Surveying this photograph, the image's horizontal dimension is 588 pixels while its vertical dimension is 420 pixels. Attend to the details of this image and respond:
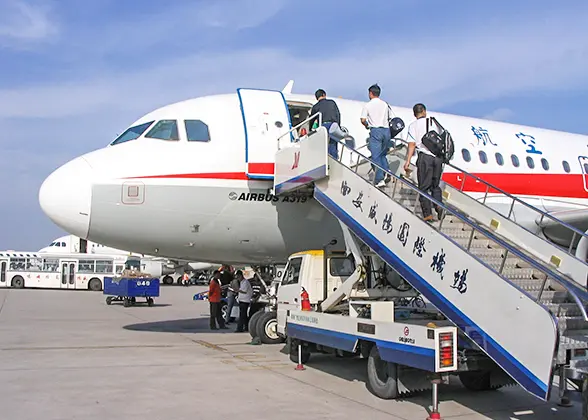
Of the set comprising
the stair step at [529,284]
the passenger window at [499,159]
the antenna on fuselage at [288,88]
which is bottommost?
the stair step at [529,284]

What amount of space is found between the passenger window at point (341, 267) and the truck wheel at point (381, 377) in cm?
248

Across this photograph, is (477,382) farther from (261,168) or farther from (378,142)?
(261,168)

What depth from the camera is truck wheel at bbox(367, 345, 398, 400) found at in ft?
25.9

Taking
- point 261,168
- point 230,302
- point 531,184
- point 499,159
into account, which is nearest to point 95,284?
point 230,302

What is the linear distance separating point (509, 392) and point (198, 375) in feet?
15.1

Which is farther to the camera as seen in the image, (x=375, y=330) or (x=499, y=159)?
(x=499, y=159)

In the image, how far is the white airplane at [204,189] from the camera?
10.9 m

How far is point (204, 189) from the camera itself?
36.4ft

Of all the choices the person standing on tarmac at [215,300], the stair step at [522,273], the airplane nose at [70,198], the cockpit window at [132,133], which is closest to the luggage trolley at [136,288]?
the person standing on tarmac at [215,300]

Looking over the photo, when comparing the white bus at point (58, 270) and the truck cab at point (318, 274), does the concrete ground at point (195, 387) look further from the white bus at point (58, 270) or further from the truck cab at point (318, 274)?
the white bus at point (58, 270)

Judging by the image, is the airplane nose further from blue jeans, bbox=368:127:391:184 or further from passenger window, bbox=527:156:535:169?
passenger window, bbox=527:156:535:169

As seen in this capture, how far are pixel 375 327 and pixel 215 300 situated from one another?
9021 millimetres

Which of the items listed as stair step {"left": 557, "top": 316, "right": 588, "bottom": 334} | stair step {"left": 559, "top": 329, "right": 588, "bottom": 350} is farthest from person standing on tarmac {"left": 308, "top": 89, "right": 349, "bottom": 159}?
stair step {"left": 559, "top": 329, "right": 588, "bottom": 350}

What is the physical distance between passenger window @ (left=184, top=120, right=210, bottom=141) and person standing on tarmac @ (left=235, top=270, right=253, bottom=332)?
4656 mm
